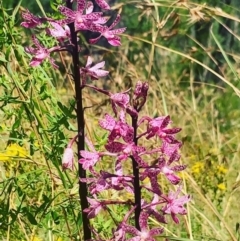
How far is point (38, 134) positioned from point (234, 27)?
7.37m

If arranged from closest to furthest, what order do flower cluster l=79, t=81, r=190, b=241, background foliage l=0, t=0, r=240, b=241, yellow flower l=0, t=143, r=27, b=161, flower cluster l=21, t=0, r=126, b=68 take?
flower cluster l=79, t=81, r=190, b=241 < flower cluster l=21, t=0, r=126, b=68 < background foliage l=0, t=0, r=240, b=241 < yellow flower l=0, t=143, r=27, b=161

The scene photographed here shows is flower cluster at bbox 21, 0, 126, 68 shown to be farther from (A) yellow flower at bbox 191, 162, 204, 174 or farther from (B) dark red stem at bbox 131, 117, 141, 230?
(A) yellow flower at bbox 191, 162, 204, 174

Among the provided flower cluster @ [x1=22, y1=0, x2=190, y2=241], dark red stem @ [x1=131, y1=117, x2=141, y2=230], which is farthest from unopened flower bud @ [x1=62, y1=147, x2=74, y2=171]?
dark red stem @ [x1=131, y1=117, x2=141, y2=230]

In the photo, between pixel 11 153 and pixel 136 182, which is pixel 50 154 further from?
pixel 136 182

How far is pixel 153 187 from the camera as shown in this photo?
65.5 inches

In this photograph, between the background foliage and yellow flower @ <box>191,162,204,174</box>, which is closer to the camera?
the background foliage

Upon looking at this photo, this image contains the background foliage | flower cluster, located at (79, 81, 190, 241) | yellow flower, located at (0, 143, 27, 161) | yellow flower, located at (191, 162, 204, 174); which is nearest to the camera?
flower cluster, located at (79, 81, 190, 241)

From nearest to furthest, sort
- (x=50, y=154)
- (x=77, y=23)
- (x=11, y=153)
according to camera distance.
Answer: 1. (x=77, y=23)
2. (x=50, y=154)
3. (x=11, y=153)

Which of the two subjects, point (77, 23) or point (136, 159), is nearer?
point (136, 159)

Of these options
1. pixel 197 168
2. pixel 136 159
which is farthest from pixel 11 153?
pixel 197 168

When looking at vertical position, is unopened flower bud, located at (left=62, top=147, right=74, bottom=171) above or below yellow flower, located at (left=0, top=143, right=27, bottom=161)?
above

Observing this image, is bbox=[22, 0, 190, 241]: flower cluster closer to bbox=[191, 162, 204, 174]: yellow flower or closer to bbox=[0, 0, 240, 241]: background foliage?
bbox=[0, 0, 240, 241]: background foliage

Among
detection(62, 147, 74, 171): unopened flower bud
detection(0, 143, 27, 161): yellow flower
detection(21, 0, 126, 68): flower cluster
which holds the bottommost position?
detection(0, 143, 27, 161): yellow flower

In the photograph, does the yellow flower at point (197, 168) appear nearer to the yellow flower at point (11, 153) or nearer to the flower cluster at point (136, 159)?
the yellow flower at point (11, 153)
